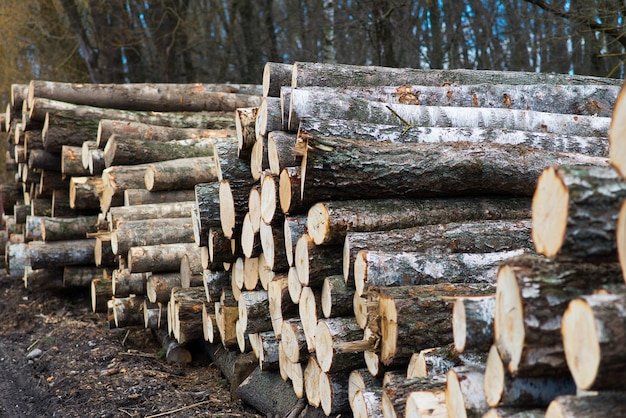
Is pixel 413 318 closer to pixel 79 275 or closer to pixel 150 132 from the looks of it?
pixel 150 132

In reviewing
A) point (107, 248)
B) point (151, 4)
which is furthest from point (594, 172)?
point (151, 4)

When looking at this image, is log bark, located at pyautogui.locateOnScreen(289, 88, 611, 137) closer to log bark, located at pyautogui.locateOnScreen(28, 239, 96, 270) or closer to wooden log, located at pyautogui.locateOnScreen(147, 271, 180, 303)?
wooden log, located at pyautogui.locateOnScreen(147, 271, 180, 303)

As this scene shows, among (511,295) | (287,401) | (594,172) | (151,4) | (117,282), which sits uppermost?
(151,4)

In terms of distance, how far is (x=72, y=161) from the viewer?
25.1 feet

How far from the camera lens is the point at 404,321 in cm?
313

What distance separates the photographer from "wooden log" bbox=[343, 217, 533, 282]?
11.7 ft

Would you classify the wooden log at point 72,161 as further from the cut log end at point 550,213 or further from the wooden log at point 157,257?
the cut log end at point 550,213

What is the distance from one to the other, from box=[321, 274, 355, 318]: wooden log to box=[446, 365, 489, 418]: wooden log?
1195mm

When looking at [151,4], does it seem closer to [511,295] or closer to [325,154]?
[325,154]

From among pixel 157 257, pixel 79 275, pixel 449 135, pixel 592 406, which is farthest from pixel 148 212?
pixel 592 406

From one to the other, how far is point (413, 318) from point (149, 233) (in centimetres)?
374

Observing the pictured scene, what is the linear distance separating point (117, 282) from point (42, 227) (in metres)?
2.09

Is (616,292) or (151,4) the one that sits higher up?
(151,4)

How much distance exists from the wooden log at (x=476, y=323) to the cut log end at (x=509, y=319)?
0.37 feet
